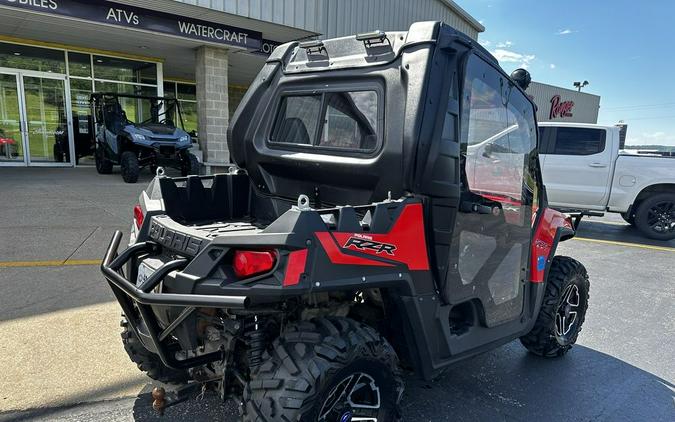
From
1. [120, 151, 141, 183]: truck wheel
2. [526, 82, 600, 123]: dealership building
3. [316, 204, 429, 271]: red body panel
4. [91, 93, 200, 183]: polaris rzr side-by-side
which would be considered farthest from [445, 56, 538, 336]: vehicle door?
[526, 82, 600, 123]: dealership building

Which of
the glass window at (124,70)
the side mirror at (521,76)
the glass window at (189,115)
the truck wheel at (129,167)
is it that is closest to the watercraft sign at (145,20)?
the truck wheel at (129,167)

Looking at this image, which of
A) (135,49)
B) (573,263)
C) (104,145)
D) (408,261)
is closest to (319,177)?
(408,261)

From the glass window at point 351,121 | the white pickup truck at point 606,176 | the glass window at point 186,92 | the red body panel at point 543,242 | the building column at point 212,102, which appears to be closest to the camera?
the glass window at point 351,121

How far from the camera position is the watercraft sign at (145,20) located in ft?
29.7

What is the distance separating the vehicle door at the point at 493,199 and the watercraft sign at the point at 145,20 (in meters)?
9.67

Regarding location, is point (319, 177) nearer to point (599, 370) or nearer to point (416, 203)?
point (416, 203)

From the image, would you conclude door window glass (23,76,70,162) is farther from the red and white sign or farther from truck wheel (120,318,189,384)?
the red and white sign

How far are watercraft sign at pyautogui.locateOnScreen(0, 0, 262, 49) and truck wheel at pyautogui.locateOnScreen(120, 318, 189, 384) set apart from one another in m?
9.05

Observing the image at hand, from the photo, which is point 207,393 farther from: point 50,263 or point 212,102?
point 212,102

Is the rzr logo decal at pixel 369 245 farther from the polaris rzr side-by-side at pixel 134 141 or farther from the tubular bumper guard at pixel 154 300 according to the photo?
the polaris rzr side-by-side at pixel 134 141

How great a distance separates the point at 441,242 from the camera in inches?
92.5

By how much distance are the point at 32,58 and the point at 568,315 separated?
14204mm

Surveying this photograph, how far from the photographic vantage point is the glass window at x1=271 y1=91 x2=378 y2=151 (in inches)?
98.7

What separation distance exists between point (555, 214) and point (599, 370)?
1259 millimetres
